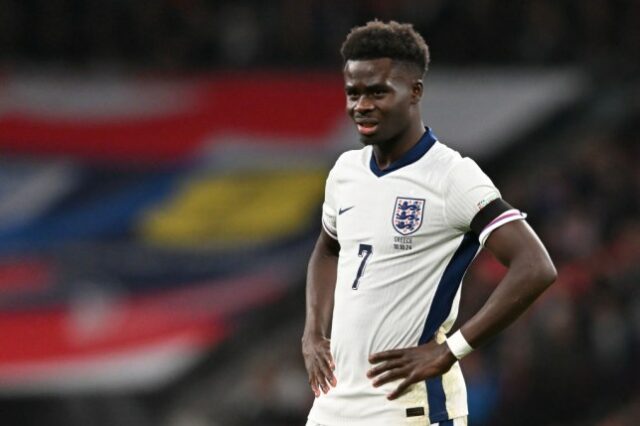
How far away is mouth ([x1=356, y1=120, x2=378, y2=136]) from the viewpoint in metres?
4.69

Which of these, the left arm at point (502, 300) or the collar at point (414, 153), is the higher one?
the collar at point (414, 153)

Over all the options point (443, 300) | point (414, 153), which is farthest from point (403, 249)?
point (414, 153)

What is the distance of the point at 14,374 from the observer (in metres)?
12.6

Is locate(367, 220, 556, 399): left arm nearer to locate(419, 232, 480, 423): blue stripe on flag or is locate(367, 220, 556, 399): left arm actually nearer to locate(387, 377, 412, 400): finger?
locate(387, 377, 412, 400): finger

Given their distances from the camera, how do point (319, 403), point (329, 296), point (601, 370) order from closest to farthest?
point (319, 403) → point (329, 296) → point (601, 370)

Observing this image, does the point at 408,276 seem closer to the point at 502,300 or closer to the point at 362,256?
the point at 362,256

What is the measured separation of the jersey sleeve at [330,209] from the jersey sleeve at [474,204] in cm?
58

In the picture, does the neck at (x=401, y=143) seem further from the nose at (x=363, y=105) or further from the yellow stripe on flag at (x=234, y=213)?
the yellow stripe on flag at (x=234, y=213)

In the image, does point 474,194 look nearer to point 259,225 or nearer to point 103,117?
point 259,225

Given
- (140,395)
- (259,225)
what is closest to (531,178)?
(259,225)

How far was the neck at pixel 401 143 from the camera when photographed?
15.7ft

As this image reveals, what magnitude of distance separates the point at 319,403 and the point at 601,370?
6615mm

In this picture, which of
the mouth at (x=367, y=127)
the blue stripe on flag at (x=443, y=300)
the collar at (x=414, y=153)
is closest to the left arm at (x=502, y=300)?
the blue stripe on flag at (x=443, y=300)

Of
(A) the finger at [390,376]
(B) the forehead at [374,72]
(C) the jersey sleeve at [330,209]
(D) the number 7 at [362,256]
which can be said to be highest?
(B) the forehead at [374,72]
